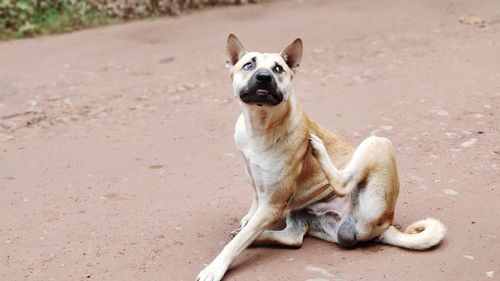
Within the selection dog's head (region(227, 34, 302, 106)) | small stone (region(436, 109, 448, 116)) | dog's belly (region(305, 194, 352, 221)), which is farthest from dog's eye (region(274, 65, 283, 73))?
small stone (region(436, 109, 448, 116))

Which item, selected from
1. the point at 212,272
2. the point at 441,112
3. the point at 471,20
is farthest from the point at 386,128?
the point at 471,20

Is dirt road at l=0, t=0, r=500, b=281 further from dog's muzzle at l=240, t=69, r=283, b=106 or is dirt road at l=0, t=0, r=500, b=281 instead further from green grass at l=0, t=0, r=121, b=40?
dog's muzzle at l=240, t=69, r=283, b=106

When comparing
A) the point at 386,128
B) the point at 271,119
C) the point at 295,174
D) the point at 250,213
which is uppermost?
the point at 271,119

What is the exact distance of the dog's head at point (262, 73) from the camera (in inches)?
173

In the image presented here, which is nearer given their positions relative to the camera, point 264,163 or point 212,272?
point 212,272

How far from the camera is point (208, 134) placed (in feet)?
23.5

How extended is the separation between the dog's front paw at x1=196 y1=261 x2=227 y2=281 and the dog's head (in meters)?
1.03

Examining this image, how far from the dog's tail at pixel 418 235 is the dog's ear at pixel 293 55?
4.18ft

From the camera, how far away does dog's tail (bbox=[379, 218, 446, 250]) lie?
4617 millimetres

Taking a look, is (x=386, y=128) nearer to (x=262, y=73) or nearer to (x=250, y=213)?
(x=250, y=213)

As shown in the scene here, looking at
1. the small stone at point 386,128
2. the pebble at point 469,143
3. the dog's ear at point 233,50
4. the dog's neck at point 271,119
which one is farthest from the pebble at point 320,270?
the small stone at point 386,128

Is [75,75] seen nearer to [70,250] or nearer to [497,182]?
[70,250]

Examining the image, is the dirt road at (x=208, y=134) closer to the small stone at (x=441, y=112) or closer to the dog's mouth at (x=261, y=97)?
the small stone at (x=441, y=112)

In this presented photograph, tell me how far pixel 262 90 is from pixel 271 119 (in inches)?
11.0
